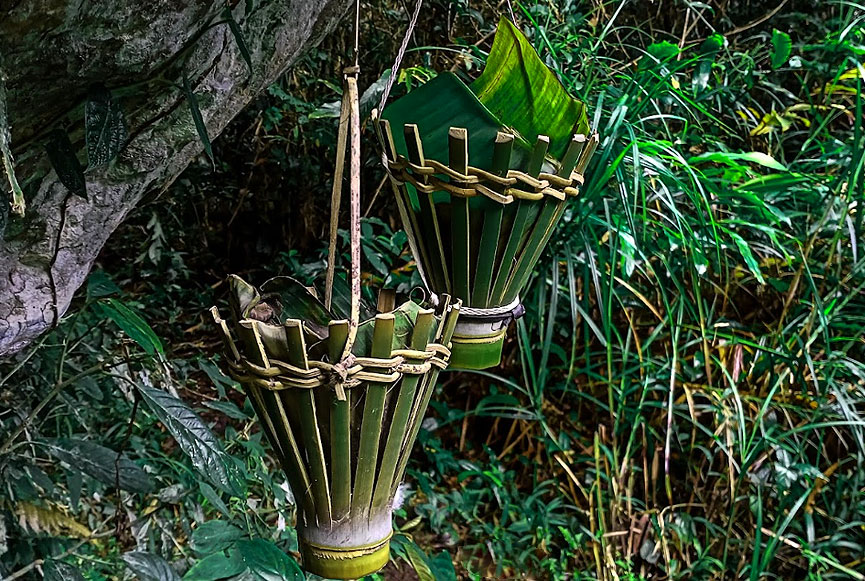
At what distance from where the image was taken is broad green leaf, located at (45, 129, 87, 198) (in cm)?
45

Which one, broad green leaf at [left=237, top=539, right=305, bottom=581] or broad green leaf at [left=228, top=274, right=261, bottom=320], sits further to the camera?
broad green leaf at [left=237, top=539, right=305, bottom=581]

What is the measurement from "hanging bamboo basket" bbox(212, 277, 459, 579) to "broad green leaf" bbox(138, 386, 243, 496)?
0.15 meters

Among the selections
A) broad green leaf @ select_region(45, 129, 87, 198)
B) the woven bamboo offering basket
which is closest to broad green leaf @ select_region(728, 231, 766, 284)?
the woven bamboo offering basket

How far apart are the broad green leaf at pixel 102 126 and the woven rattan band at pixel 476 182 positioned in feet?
0.71

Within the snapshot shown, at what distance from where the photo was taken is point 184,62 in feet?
1.72

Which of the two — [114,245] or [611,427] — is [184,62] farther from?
[114,245]

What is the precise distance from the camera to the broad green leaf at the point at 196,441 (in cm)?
61

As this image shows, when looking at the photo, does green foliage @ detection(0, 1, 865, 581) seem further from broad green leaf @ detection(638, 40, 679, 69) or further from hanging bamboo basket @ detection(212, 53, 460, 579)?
hanging bamboo basket @ detection(212, 53, 460, 579)

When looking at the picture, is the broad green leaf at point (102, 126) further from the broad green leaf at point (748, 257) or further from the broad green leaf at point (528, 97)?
the broad green leaf at point (748, 257)

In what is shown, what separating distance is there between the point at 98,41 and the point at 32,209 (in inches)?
7.3

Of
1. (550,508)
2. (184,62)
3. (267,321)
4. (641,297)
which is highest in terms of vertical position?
(184,62)

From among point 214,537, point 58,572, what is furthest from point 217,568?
point 58,572

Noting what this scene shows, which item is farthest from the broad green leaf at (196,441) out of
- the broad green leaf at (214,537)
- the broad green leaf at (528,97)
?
the broad green leaf at (528,97)

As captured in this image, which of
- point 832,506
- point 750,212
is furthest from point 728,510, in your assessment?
point 750,212
